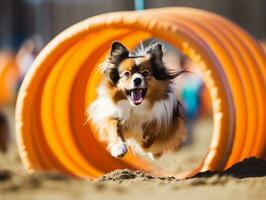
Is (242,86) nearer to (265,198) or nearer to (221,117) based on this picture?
(221,117)

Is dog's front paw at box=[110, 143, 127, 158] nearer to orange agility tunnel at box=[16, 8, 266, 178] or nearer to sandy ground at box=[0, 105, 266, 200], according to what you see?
sandy ground at box=[0, 105, 266, 200]

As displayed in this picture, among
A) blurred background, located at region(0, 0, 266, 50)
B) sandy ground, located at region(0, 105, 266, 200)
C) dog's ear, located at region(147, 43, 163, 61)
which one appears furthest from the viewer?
blurred background, located at region(0, 0, 266, 50)

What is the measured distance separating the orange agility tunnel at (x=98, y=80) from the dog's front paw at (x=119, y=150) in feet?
2.66

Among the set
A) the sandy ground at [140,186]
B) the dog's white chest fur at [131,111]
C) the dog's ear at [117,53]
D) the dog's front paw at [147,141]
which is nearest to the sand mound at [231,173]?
the sandy ground at [140,186]

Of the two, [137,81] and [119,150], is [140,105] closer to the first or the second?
[137,81]

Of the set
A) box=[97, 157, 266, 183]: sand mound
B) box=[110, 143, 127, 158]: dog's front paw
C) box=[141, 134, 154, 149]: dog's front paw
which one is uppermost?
box=[141, 134, 154, 149]: dog's front paw

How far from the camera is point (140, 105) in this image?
762 cm

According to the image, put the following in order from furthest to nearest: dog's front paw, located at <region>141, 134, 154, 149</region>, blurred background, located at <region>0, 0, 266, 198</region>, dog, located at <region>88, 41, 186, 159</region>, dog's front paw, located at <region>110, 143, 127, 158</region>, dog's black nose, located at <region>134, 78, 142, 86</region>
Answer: blurred background, located at <region>0, 0, 266, 198</region> → dog's front paw, located at <region>141, 134, 154, 149</region> → dog, located at <region>88, 41, 186, 159</region> → dog's black nose, located at <region>134, 78, 142, 86</region> → dog's front paw, located at <region>110, 143, 127, 158</region>

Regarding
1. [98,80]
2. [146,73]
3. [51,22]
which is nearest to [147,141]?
[146,73]

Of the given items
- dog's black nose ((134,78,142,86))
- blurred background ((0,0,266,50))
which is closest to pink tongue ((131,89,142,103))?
dog's black nose ((134,78,142,86))

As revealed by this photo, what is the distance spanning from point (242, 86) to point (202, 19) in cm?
96

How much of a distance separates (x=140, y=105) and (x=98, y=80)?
154 cm

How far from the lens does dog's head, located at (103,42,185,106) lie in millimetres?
7289

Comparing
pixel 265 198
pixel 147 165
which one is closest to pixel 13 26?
pixel 147 165
